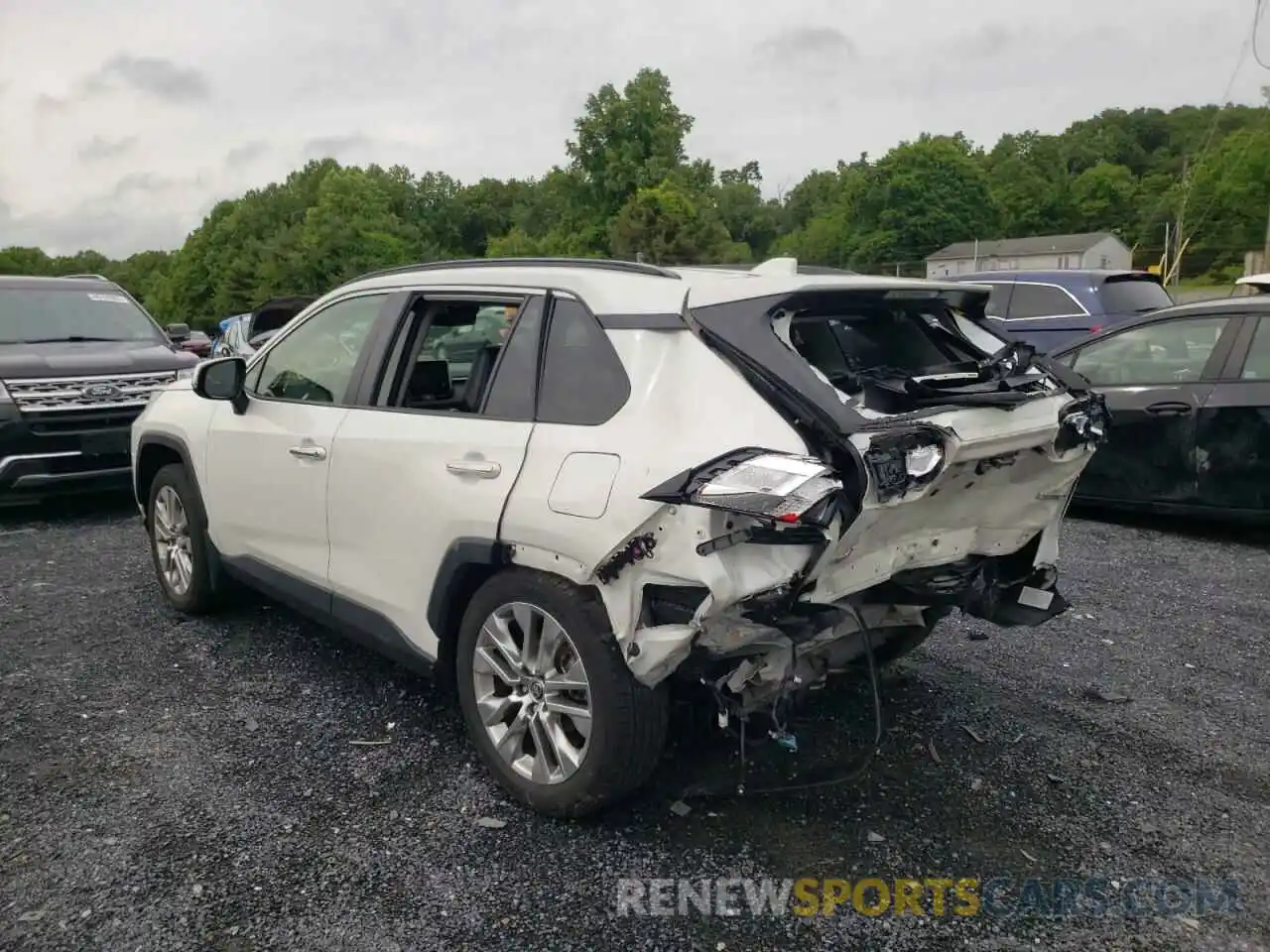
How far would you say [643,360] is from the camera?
9.41 feet

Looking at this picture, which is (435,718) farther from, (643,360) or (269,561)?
(643,360)

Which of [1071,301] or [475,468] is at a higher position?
[1071,301]

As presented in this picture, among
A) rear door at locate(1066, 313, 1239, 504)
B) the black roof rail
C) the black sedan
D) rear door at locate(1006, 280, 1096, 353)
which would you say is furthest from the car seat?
rear door at locate(1006, 280, 1096, 353)

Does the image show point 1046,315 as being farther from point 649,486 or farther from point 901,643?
point 649,486

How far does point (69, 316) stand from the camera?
27.5ft

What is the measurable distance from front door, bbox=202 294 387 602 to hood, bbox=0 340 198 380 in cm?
361

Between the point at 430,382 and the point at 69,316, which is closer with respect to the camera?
the point at 430,382

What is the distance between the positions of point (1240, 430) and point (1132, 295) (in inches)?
210

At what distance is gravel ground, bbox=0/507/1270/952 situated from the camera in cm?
263

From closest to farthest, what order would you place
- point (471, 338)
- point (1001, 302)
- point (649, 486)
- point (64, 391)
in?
point (649, 486)
point (471, 338)
point (64, 391)
point (1001, 302)

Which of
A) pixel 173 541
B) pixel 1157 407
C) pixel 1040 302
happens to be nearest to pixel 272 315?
pixel 1040 302

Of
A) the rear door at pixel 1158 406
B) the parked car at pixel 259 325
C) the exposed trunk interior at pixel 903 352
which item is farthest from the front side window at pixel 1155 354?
the parked car at pixel 259 325

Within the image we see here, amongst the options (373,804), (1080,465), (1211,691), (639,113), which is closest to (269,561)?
(373,804)

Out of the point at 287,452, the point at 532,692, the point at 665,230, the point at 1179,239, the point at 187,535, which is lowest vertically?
the point at 532,692
